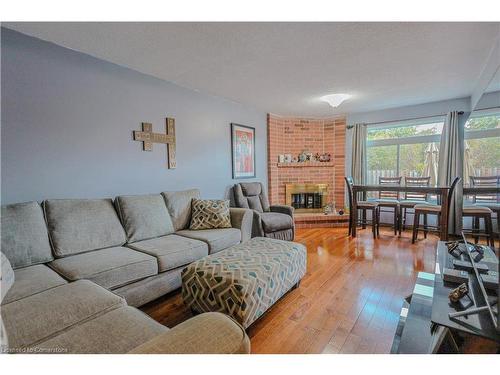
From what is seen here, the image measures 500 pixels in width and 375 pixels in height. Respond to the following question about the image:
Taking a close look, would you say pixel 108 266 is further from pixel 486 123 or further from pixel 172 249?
pixel 486 123

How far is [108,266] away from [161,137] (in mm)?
1667

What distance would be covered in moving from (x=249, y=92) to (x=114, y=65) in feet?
5.49

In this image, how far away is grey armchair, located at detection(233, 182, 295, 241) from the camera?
3.29m

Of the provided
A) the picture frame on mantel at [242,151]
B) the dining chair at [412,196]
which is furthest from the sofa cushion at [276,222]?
the dining chair at [412,196]

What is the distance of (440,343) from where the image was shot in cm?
104

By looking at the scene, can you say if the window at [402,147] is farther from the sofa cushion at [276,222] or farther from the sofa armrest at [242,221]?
the sofa armrest at [242,221]

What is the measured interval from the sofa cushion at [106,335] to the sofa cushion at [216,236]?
1.29 meters

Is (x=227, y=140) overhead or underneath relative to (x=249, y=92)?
underneath

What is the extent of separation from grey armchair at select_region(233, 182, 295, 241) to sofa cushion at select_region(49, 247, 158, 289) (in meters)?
1.63

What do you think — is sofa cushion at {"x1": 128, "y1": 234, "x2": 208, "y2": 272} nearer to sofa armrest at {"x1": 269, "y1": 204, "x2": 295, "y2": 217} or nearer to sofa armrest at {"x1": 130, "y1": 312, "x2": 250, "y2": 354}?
sofa armrest at {"x1": 130, "y1": 312, "x2": 250, "y2": 354}

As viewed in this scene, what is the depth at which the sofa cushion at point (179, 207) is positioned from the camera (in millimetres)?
2773
